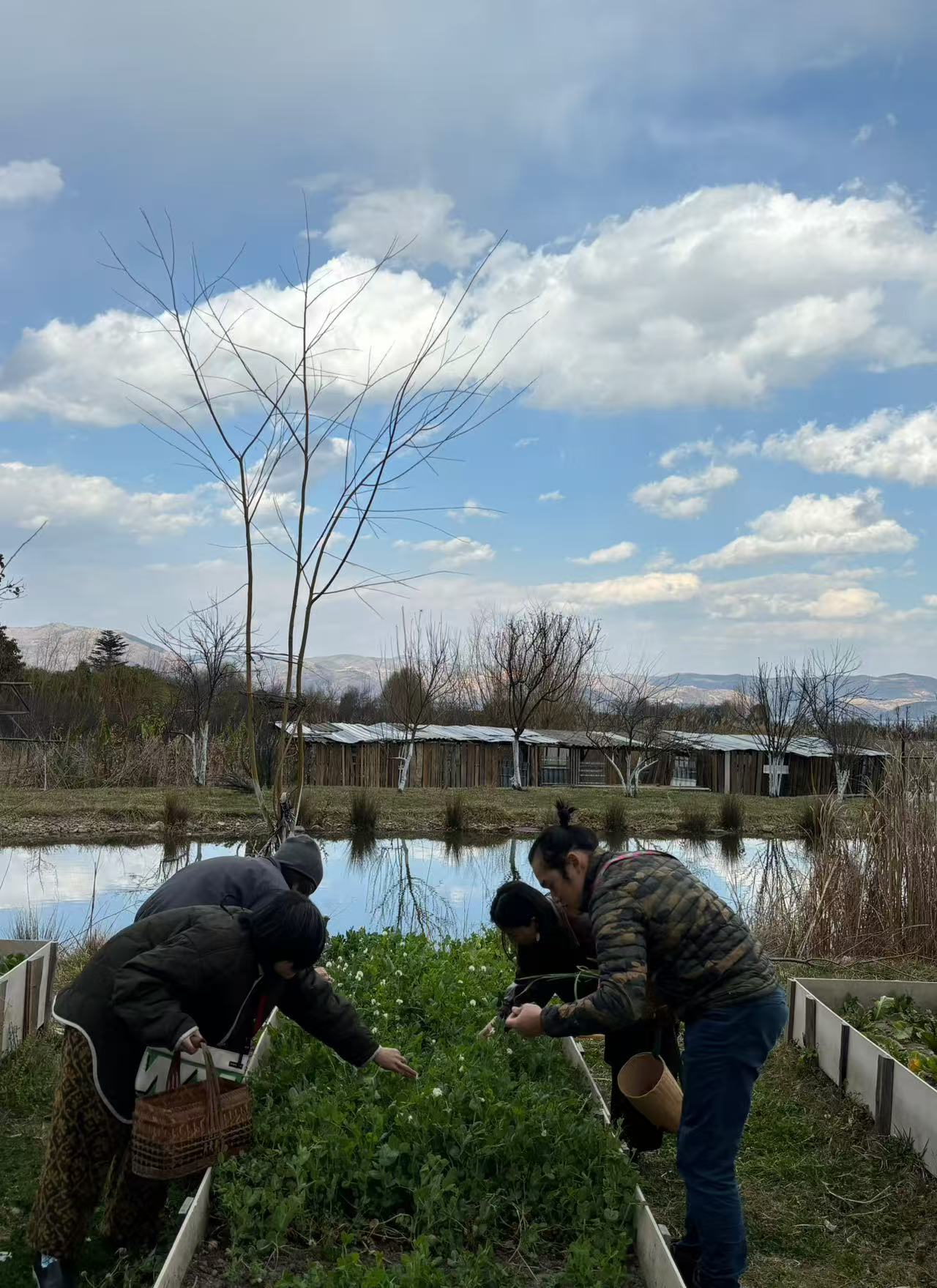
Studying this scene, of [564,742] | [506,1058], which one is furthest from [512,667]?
[506,1058]

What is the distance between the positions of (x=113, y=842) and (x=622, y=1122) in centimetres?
1667

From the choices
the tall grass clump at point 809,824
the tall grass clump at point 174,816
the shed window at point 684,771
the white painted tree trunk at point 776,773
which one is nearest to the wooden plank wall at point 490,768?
the shed window at point 684,771

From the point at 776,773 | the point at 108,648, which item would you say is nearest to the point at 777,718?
the point at 776,773

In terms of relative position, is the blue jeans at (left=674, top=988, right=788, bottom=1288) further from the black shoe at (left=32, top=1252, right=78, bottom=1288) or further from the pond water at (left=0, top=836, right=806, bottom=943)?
the pond water at (left=0, top=836, right=806, bottom=943)

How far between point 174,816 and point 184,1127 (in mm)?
18158

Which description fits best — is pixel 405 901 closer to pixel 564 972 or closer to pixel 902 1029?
pixel 902 1029

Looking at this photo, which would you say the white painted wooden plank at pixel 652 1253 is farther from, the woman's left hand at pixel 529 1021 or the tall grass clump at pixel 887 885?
the tall grass clump at pixel 887 885

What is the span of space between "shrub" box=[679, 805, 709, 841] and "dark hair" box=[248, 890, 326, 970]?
1996cm

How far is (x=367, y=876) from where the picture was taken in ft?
52.7

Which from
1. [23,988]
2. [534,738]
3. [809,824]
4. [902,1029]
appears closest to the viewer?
[902,1029]

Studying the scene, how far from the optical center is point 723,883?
15352 millimetres

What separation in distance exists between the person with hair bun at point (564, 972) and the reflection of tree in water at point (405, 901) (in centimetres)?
571

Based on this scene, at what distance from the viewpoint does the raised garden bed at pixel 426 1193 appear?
125 inches

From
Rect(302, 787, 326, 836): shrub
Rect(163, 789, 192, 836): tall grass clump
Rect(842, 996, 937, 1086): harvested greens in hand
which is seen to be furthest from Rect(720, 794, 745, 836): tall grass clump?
Rect(842, 996, 937, 1086): harvested greens in hand
